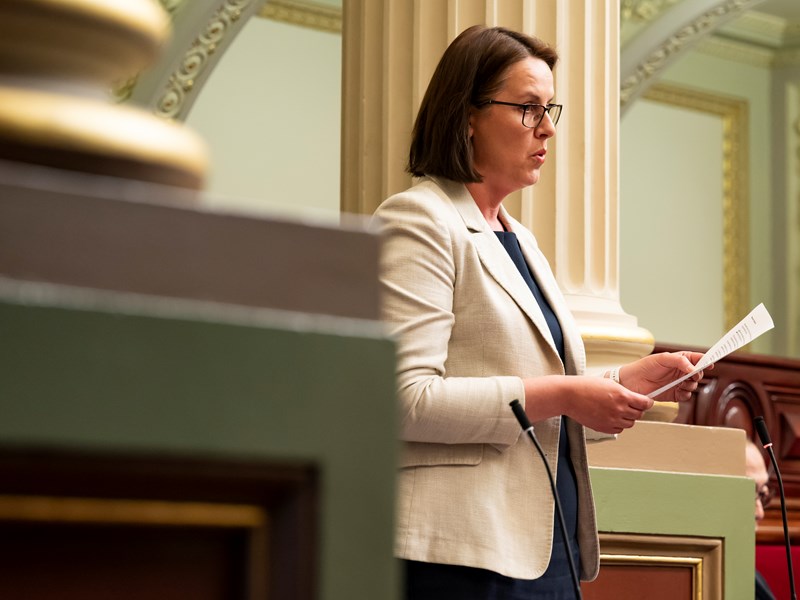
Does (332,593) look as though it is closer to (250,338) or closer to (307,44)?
(250,338)

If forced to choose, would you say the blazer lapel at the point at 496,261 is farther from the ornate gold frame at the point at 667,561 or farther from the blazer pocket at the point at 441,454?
the ornate gold frame at the point at 667,561

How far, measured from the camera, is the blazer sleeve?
1985mm

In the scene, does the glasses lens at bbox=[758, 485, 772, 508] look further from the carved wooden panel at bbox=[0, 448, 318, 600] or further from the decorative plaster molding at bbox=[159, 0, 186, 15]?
the decorative plaster molding at bbox=[159, 0, 186, 15]

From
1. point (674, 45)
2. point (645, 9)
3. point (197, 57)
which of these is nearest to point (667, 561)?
point (197, 57)

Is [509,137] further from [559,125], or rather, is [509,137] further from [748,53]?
[748,53]

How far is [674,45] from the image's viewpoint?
28.8 feet

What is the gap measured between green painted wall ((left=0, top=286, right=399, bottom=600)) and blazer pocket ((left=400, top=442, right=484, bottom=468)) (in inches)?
51.6

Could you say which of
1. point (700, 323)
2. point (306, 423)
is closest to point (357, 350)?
point (306, 423)

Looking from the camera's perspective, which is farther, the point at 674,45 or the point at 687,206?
the point at 687,206

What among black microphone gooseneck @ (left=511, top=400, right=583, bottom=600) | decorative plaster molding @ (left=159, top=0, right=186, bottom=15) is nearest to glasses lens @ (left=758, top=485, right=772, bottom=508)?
black microphone gooseneck @ (left=511, top=400, right=583, bottom=600)

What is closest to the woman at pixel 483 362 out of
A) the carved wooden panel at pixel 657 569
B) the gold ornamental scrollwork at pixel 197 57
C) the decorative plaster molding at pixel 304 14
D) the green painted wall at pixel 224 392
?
the carved wooden panel at pixel 657 569

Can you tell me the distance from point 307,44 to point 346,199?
514 cm

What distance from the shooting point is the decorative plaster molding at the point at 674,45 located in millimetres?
8680

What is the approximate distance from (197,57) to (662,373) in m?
5.46
